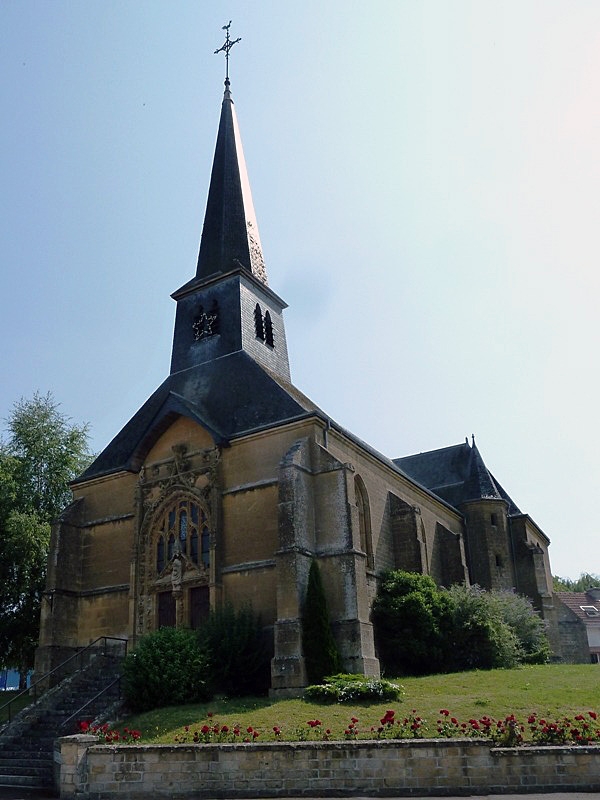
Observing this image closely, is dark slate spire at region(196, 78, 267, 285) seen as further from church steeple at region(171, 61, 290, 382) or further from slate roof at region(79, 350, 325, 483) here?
slate roof at region(79, 350, 325, 483)

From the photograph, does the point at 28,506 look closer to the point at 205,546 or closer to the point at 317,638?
the point at 205,546

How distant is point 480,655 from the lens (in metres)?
22.9

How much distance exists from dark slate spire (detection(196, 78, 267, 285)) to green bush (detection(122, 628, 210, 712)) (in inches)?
608

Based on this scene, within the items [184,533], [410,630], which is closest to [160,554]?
[184,533]

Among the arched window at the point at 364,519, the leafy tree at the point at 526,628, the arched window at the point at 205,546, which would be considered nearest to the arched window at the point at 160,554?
the arched window at the point at 205,546

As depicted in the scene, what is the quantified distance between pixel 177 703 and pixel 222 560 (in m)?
5.43

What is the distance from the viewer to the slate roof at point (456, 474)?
35688mm

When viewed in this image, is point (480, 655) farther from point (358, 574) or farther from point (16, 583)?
point (16, 583)

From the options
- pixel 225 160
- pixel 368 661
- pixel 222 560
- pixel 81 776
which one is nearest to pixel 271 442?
pixel 222 560

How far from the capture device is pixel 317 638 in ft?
60.1

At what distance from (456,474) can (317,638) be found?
69.1 feet

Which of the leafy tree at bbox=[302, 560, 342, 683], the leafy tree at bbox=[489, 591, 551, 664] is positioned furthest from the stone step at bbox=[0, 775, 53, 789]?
the leafy tree at bbox=[489, 591, 551, 664]

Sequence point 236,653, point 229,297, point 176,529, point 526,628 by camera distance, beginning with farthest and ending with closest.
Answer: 1. point 229,297
2. point 526,628
3. point 176,529
4. point 236,653

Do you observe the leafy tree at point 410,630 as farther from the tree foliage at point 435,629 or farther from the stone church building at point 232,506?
the stone church building at point 232,506
